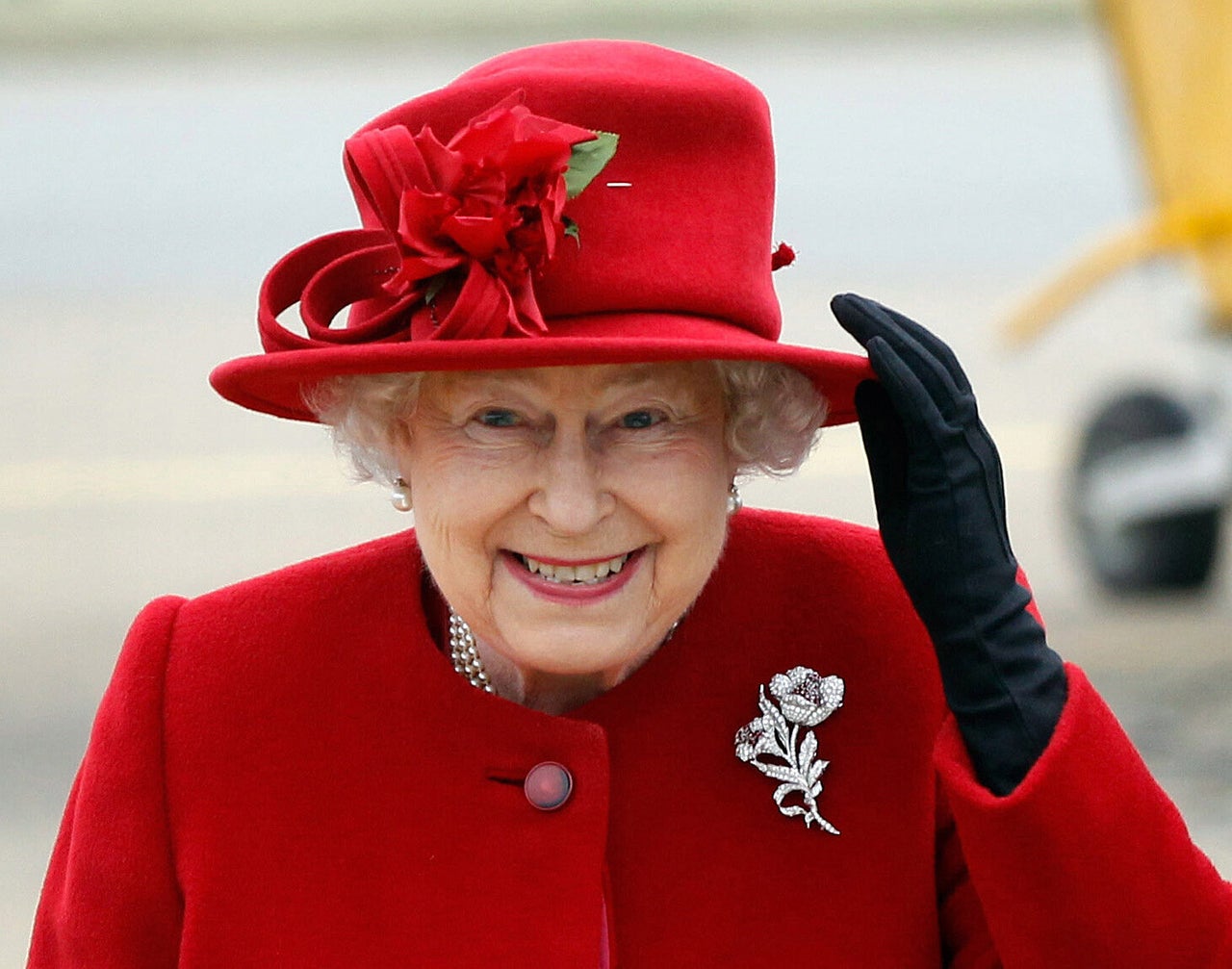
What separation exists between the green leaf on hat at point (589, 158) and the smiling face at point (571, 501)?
0.18 m

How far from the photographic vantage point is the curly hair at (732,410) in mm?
2170

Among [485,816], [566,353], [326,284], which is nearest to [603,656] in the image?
Result: [485,816]

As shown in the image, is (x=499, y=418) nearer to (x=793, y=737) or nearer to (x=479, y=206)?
(x=479, y=206)

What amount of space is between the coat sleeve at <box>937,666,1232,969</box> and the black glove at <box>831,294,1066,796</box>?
0.10 feet

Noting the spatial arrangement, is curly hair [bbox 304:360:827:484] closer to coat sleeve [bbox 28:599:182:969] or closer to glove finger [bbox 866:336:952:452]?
glove finger [bbox 866:336:952:452]

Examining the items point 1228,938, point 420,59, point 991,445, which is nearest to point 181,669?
point 991,445

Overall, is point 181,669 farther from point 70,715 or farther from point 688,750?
point 70,715

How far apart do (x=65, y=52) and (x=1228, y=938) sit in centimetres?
2245

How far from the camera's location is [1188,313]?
6.83 m

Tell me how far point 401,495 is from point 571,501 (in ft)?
0.88

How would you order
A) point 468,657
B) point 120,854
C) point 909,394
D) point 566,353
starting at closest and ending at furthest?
point 566,353
point 909,394
point 120,854
point 468,657

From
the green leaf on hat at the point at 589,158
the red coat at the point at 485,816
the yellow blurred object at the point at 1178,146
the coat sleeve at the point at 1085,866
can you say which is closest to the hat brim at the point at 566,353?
the green leaf on hat at the point at 589,158

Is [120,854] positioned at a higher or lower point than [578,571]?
lower

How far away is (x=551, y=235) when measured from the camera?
198 centimetres
